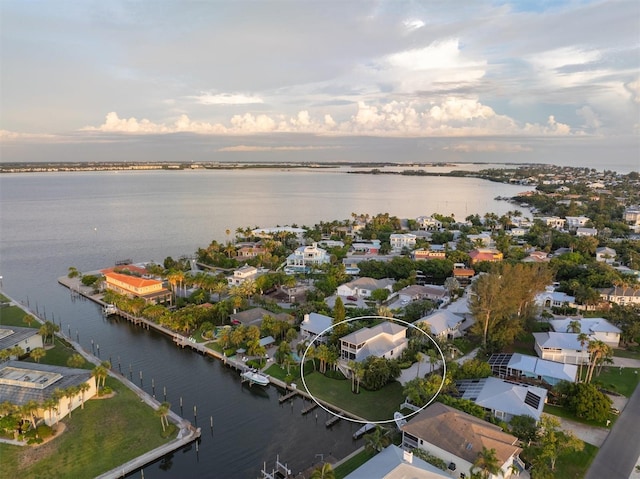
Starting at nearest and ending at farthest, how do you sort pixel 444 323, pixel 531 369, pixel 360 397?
1. pixel 360 397
2. pixel 531 369
3. pixel 444 323

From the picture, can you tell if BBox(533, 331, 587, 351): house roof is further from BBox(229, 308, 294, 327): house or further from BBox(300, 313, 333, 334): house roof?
BBox(229, 308, 294, 327): house

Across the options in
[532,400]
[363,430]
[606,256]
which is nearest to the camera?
[363,430]

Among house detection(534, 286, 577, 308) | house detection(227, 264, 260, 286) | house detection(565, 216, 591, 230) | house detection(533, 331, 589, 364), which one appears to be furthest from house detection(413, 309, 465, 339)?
house detection(565, 216, 591, 230)

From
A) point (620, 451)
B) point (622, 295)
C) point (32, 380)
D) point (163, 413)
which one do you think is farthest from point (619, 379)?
point (32, 380)

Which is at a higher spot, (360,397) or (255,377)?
(255,377)

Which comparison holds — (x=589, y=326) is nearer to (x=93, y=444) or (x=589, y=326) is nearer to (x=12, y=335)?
(x=93, y=444)

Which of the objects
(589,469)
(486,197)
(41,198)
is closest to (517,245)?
(589,469)

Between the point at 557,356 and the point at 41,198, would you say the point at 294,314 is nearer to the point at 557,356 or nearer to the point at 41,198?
the point at 557,356

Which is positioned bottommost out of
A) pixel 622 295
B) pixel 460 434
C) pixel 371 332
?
pixel 622 295
